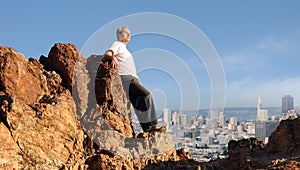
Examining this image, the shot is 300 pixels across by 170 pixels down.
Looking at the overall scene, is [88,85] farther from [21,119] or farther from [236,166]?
[236,166]

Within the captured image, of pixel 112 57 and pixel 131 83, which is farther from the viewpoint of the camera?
pixel 131 83

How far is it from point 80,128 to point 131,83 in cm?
206

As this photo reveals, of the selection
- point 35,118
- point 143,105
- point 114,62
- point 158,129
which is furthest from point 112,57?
point 35,118

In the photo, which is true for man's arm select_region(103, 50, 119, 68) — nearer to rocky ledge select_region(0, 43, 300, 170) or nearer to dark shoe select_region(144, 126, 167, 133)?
rocky ledge select_region(0, 43, 300, 170)

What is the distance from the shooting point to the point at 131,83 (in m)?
11.0

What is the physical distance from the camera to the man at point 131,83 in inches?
427

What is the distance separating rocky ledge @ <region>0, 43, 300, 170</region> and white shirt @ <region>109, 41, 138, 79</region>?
0.96ft

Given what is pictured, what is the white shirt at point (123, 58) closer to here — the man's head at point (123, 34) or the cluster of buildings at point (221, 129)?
the man's head at point (123, 34)

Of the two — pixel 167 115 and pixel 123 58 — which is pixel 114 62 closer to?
pixel 123 58

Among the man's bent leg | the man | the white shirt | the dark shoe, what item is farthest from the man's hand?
the dark shoe

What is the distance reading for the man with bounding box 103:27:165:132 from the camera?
427 inches

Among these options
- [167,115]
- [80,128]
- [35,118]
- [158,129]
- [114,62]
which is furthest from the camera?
[167,115]

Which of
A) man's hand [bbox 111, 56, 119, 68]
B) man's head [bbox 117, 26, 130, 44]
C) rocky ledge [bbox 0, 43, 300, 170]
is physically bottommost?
rocky ledge [bbox 0, 43, 300, 170]

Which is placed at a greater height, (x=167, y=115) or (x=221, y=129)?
(x=221, y=129)
